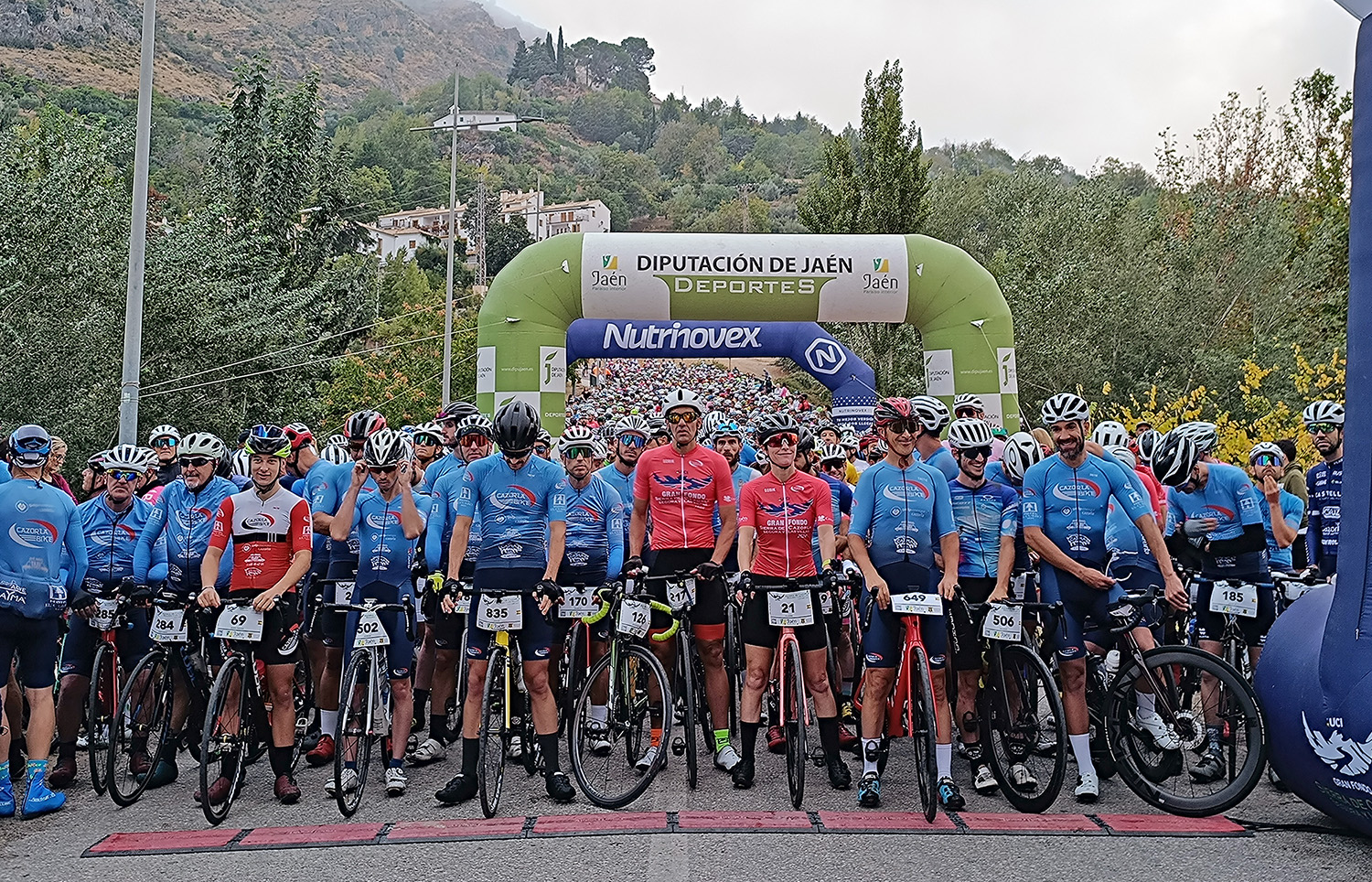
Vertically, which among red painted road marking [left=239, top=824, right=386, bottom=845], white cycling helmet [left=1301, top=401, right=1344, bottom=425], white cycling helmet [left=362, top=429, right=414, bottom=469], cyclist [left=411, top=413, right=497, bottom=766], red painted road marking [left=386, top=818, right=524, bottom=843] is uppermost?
white cycling helmet [left=1301, top=401, right=1344, bottom=425]

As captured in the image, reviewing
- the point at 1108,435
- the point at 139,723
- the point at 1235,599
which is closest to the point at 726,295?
the point at 1108,435

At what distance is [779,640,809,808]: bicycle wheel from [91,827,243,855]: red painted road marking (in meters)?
2.81

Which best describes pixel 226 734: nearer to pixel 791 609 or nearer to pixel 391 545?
pixel 391 545

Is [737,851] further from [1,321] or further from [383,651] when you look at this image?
[1,321]

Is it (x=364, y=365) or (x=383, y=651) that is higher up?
(x=364, y=365)

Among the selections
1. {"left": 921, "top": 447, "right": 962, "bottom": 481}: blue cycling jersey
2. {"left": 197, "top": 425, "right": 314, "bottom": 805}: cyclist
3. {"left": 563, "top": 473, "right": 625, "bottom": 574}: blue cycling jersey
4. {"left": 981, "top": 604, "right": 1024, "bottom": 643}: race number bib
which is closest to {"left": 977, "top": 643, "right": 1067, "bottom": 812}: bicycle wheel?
{"left": 981, "top": 604, "right": 1024, "bottom": 643}: race number bib

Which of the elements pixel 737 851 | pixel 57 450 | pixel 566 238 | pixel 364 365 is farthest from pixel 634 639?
pixel 364 365

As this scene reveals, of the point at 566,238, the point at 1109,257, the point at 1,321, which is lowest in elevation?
the point at 1,321

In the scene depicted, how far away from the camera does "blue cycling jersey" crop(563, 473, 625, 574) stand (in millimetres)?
7930

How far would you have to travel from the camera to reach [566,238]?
18.6m

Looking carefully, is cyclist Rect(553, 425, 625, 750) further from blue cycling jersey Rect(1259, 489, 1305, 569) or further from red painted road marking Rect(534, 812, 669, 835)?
blue cycling jersey Rect(1259, 489, 1305, 569)

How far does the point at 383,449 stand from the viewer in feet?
23.0

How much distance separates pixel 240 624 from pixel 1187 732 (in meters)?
4.91

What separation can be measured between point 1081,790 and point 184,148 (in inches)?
5174
